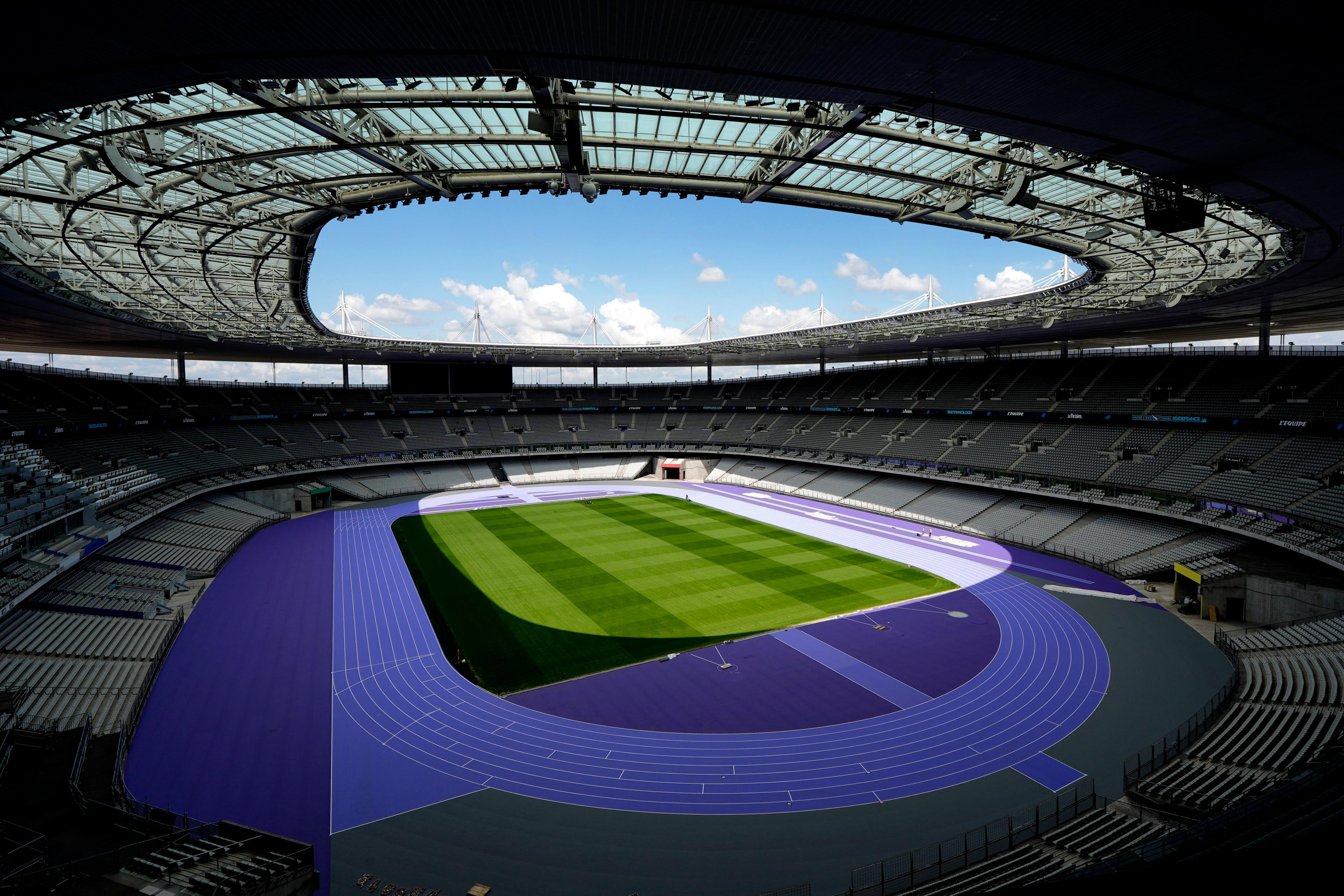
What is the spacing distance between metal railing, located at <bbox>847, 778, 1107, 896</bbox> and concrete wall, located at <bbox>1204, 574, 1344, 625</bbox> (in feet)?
48.7

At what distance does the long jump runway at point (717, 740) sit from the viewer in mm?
13180

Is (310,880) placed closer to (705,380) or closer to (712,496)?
(712,496)

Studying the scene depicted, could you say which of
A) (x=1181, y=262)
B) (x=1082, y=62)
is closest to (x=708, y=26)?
(x=1082, y=62)

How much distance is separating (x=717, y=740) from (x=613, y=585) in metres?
13.3

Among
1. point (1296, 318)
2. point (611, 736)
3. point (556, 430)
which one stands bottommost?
point (611, 736)

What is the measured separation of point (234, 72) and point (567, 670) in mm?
16464

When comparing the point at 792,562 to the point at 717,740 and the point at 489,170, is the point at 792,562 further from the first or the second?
the point at 489,170

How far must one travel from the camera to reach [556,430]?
65.8m

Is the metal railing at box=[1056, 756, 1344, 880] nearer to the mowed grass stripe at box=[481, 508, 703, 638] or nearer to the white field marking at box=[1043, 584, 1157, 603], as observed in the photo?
the mowed grass stripe at box=[481, 508, 703, 638]

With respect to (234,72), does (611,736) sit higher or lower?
lower

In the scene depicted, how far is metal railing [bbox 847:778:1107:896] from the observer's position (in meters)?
10.4

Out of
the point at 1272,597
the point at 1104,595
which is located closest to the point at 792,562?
the point at 1104,595

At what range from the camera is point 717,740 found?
1519 cm

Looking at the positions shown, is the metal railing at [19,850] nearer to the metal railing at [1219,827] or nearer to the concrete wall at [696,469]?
the metal railing at [1219,827]
